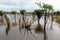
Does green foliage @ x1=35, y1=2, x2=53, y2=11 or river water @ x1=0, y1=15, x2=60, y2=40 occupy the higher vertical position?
green foliage @ x1=35, y1=2, x2=53, y2=11

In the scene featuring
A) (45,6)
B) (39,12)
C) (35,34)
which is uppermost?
(45,6)

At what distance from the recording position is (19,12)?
313 centimetres

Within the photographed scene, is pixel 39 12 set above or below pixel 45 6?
below

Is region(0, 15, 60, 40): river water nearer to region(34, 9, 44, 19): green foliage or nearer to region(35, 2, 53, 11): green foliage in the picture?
region(34, 9, 44, 19): green foliage

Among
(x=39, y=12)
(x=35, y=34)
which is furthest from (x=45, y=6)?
(x=35, y=34)

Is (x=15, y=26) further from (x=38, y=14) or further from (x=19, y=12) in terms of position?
(x=38, y=14)

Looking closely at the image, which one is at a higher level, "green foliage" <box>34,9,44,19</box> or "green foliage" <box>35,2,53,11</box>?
"green foliage" <box>35,2,53,11</box>

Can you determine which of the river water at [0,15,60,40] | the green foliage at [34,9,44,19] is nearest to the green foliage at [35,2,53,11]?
the green foliage at [34,9,44,19]

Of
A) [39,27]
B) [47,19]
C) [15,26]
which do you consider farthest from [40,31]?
[15,26]

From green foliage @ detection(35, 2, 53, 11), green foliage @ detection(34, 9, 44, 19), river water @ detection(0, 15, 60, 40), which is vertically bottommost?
river water @ detection(0, 15, 60, 40)

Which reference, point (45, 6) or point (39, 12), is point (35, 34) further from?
point (45, 6)

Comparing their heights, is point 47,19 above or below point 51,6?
below

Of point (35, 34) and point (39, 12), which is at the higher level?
point (39, 12)

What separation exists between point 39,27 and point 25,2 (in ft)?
2.17
